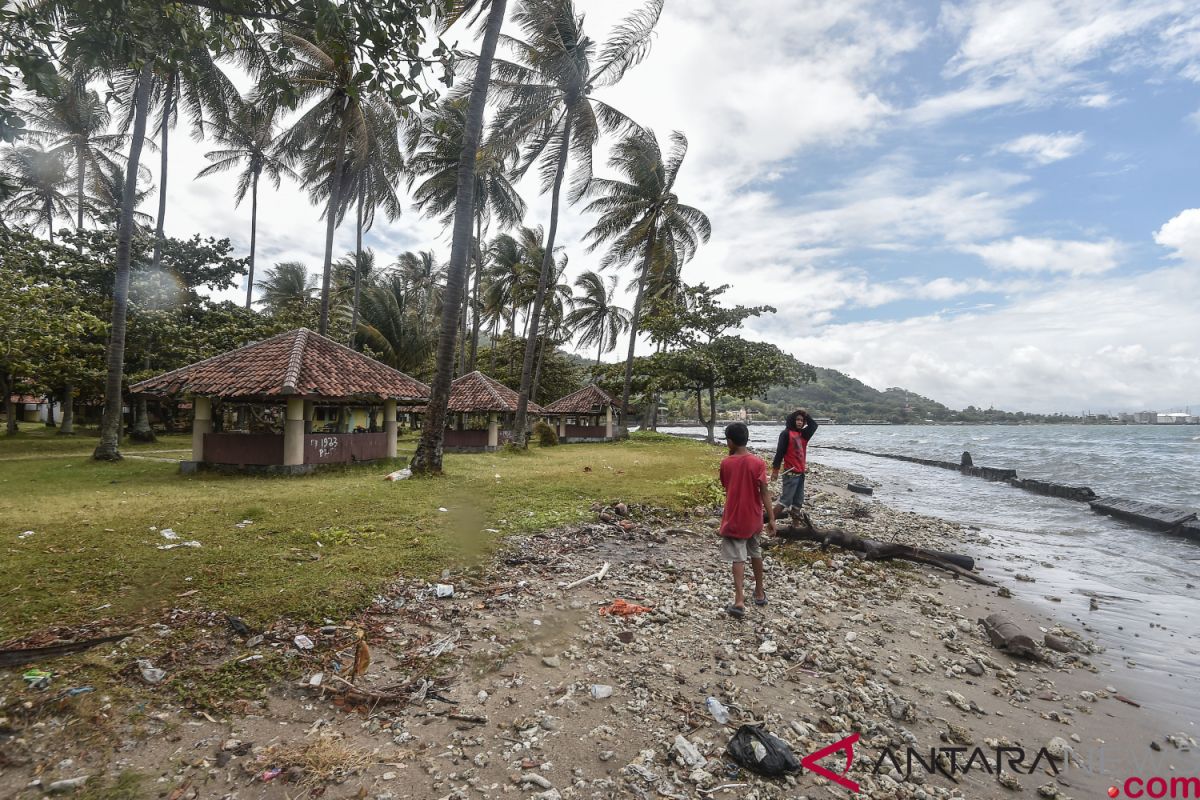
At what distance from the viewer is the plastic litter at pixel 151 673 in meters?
3.43

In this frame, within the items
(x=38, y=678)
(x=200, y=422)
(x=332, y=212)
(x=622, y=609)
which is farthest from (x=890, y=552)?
(x=332, y=212)

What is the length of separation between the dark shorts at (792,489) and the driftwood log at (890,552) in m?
0.53

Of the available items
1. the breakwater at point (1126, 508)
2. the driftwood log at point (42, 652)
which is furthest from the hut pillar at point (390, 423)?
the breakwater at point (1126, 508)

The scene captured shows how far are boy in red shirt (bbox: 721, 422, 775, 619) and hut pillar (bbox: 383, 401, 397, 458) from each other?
1434 centimetres

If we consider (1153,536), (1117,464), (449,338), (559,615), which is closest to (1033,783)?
(559,615)

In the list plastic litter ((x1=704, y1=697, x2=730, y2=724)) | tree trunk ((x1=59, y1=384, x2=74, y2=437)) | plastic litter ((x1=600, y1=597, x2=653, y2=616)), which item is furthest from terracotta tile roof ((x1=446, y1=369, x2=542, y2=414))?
plastic litter ((x1=704, y1=697, x2=730, y2=724))

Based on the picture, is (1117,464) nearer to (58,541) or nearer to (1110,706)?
(1110,706)

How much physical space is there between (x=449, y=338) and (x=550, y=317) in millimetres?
27882

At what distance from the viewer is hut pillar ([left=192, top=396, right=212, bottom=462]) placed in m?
13.8

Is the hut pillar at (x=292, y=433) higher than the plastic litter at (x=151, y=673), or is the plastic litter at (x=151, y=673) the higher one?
the hut pillar at (x=292, y=433)

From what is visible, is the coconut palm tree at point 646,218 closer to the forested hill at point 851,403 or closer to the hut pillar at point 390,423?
the hut pillar at point 390,423

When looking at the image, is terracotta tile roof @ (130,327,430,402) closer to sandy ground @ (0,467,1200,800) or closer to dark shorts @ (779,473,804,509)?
sandy ground @ (0,467,1200,800)

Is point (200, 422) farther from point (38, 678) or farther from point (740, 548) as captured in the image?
point (740, 548)

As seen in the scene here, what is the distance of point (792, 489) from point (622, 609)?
4620 mm
